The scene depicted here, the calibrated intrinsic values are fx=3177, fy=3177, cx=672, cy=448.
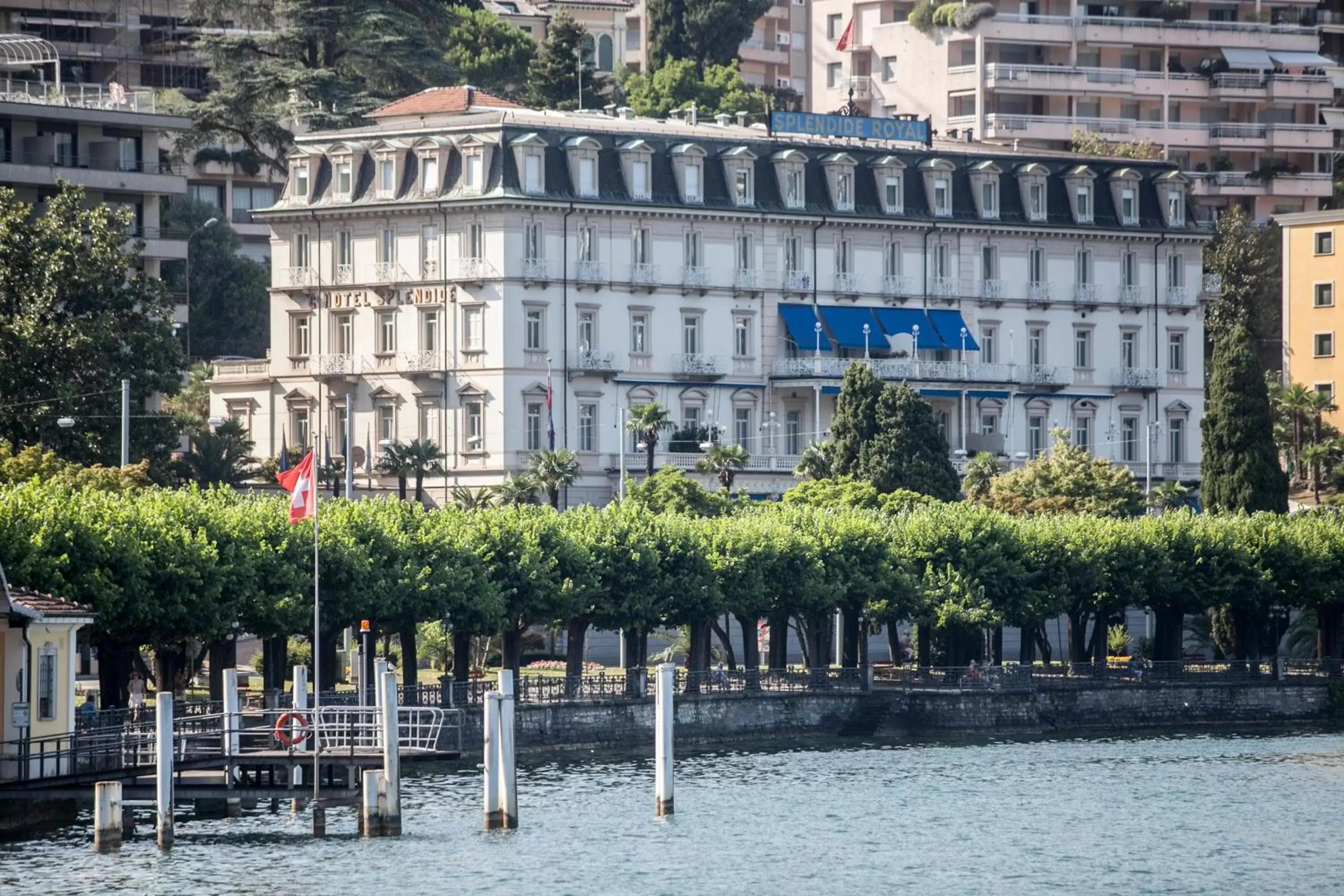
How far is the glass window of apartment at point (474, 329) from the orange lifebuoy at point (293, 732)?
66.1m

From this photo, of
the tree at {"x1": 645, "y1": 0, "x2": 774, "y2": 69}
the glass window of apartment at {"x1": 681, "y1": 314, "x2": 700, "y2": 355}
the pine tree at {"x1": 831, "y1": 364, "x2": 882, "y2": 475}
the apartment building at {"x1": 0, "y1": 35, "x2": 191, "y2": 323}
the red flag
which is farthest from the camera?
the tree at {"x1": 645, "y1": 0, "x2": 774, "y2": 69}

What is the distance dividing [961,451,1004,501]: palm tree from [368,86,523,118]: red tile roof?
2754 centimetres

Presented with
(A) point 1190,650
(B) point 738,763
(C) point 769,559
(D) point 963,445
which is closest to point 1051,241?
(D) point 963,445

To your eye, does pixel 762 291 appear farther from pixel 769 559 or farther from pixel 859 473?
pixel 769 559

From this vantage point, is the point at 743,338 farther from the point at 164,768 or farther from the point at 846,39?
the point at 164,768

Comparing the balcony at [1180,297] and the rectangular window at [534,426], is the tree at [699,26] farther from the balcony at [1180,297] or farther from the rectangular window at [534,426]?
the rectangular window at [534,426]

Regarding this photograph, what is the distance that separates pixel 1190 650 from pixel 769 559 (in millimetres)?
32456

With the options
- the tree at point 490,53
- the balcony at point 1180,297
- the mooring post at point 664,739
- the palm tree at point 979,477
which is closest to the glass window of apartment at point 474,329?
the palm tree at point 979,477

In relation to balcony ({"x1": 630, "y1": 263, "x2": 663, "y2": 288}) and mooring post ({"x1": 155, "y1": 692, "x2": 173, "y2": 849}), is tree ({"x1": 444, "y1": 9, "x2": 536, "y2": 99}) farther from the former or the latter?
mooring post ({"x1": 155, "y1": 692, "x2": 173, "y2": 849})

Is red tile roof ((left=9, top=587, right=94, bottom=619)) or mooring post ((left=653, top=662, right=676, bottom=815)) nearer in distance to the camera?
red tile roof ((left=9, top=587, right=94, bottom=619))

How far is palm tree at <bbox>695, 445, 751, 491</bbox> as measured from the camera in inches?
5217

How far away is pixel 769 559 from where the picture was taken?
356 ft

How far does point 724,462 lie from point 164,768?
65.8m

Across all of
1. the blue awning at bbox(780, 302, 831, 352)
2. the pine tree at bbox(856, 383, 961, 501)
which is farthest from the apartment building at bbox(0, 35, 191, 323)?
the pine tree at bbox(856, 383, 961, 501)
